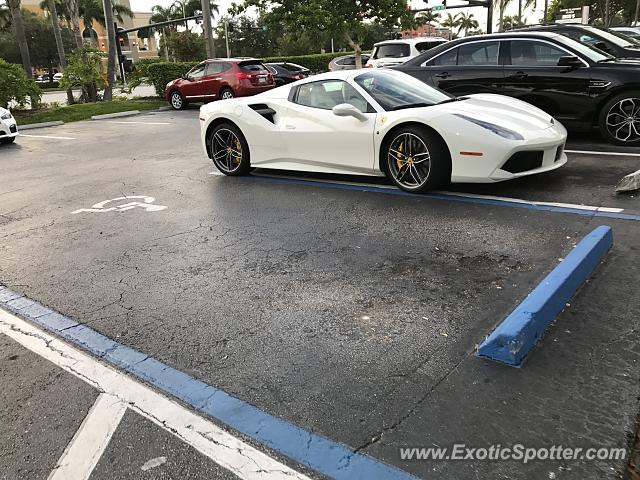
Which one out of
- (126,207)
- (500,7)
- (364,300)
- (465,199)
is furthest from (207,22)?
(500,7)

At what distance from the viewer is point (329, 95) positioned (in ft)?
21.7

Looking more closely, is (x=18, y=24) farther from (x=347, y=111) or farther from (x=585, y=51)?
(x=585, y=51)

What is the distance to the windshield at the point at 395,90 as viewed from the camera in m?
6.22

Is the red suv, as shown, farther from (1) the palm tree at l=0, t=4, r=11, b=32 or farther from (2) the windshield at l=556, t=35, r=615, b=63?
(1) the palm tree at l=0, t=4, r=11, b=32

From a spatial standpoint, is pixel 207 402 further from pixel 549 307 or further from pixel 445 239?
pixel 445 239

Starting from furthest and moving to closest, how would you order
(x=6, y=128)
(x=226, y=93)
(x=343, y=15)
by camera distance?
(x=343, y=15), (x=226, y=93), (x=6, y=128)

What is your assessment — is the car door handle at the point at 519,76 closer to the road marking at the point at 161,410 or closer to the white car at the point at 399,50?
the road marking at the point at 161,410

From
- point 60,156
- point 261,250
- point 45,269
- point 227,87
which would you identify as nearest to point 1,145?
point 60,156

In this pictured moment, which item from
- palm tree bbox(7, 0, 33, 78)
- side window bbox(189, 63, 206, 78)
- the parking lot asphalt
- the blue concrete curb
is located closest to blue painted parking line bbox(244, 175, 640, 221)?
the parking lot asphalt

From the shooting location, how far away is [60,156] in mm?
10961

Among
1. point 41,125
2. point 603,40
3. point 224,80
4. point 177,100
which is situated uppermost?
point 603,40

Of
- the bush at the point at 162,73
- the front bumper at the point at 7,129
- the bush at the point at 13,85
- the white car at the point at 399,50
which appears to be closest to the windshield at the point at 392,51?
the white car at the point at 399,50

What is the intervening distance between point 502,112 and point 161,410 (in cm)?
472

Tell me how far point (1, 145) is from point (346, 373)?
13418 millimetres
